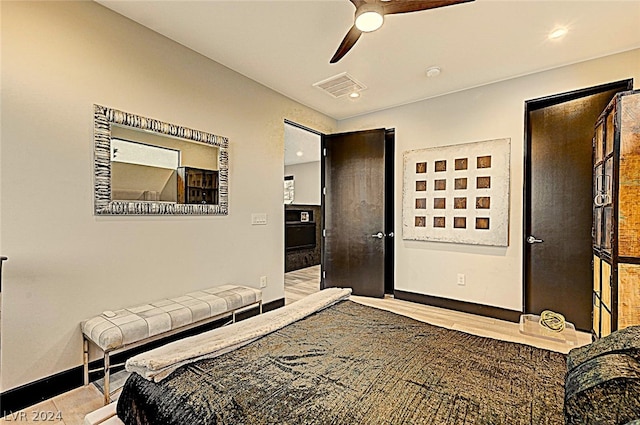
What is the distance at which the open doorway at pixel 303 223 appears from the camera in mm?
5506

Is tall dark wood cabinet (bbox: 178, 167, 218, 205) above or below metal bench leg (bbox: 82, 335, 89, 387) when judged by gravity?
above

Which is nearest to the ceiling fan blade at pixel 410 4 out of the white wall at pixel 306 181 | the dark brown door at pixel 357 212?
the dark brown door at pixel 357 212

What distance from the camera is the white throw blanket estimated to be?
3.77 ft

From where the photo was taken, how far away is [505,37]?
2.59 meters

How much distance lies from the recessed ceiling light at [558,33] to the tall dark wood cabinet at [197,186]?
10.4ft

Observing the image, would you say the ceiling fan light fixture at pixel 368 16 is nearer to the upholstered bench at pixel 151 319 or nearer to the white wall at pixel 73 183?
the white wall at pixel 73 183

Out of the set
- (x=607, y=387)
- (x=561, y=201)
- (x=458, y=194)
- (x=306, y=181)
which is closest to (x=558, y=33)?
(x=561, y=201)

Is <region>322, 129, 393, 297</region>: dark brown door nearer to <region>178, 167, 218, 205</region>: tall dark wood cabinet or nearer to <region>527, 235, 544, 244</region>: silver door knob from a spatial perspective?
<region>527, 235, 544, 244</region>: silver door knob

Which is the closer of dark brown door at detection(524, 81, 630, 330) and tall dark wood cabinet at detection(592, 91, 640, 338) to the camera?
tall dark wood cabinet at detection(592, 91, 640, 338)

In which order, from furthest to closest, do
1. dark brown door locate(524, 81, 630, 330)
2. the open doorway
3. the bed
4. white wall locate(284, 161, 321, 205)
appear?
white wall locate(284, 161, 321, 205), the open doorway, dark brown door locate(524, 81, 630, 330), the bed

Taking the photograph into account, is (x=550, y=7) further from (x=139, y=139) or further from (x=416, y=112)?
(x=139, y=139)

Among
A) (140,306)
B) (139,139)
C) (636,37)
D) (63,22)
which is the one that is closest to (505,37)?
(636,37)

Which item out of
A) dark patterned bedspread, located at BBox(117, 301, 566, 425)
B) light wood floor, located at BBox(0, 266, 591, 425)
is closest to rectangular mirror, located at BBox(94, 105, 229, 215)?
light wood floor, located at BBox(0, 266, 591, 425)

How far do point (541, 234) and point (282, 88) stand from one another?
327 cm
